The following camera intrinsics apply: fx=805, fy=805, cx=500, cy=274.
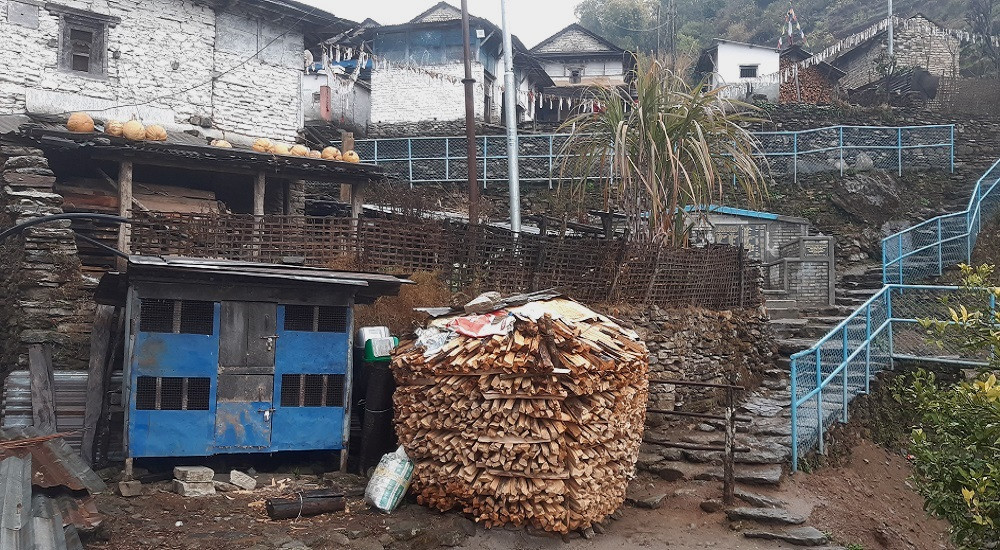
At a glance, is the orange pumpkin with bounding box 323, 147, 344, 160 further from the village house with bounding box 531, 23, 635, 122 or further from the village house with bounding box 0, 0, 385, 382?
the village house with bounding box 531, 23, 635, 122

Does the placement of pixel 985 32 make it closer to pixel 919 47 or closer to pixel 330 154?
pixel 919 47

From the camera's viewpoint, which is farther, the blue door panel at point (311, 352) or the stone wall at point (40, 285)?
the stone wall at point (40, 285)

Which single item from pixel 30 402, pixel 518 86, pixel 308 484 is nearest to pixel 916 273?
pixel 308 484

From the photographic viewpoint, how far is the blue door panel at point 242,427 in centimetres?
825

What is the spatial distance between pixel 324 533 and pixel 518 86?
84.4 ft

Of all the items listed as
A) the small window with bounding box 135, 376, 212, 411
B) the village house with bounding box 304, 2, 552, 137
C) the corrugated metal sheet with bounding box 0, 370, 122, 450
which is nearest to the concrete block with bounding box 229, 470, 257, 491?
the small window with bounding box 135, 376, 212, 411

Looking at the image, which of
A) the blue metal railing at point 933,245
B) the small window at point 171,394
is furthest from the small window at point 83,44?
the blue metal railing at point 933,245

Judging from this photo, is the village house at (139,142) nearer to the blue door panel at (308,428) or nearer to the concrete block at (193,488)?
the blue door panel at (308,428)

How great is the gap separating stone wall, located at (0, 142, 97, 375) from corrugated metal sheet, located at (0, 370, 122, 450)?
535mm

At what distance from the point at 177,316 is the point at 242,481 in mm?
1789

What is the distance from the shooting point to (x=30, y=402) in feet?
29.3

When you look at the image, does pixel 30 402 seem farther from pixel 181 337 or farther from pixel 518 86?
pixel 518 86

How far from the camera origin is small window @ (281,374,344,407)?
8.59m

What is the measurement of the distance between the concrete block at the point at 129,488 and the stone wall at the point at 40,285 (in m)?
2.91
